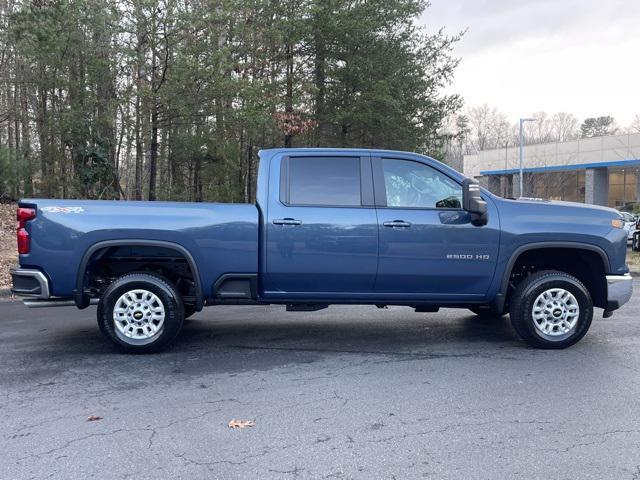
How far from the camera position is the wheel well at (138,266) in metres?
5.70

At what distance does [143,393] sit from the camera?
4.62 metres

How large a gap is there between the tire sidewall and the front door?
46 cm

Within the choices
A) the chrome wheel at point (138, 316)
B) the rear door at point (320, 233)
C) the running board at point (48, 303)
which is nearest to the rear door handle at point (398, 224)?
the rear door at point (320, 233)

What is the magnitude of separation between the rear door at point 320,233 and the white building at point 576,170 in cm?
3486

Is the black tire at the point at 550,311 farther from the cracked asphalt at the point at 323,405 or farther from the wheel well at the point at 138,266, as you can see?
the wheel well at the point at 138,266

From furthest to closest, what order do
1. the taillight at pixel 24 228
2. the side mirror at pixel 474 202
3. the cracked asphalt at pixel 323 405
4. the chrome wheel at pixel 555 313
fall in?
the chrome wheel at pixel 555 313 < the side mirror at pixel 474 202 < the taillight at pixel 24 228 < the cracked asphalt at pixel 323 405

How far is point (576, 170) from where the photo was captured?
1636 inches

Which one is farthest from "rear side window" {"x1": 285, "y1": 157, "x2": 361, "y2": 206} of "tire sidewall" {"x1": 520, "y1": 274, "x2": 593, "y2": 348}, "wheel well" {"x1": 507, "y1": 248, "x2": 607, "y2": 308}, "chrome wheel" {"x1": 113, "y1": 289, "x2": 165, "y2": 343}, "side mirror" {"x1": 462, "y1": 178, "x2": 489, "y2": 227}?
"tire sidewall" {"x1": 520, "y1": 274, "x2": 593, "y2": 348}

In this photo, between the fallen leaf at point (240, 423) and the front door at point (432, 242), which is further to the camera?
the front door at point (432, 242)

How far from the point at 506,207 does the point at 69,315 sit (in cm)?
596

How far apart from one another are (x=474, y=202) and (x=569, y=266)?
1.63m

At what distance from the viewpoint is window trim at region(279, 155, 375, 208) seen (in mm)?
5770

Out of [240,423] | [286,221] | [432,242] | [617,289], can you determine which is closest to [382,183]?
[432,242]

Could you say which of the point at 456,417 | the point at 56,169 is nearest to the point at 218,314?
the point at 456,417
